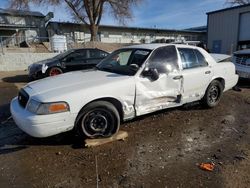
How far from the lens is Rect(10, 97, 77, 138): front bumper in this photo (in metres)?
3.58

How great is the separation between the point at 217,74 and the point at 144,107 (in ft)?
7.75

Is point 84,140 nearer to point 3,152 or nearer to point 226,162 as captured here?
point 3,152

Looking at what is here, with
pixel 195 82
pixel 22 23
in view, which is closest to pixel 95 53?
pixel 195 82

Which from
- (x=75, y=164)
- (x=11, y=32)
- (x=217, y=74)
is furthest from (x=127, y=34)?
(x=75, y=164)

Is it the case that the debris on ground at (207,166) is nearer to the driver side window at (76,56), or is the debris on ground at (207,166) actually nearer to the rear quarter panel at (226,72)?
the rear quarter panel at (226,72)

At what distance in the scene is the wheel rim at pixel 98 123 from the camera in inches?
157

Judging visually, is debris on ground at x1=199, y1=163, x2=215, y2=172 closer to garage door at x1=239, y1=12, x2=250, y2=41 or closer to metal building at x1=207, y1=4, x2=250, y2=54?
metal building at x1=207, y1=4, x2=250, y2=54

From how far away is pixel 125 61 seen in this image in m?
5.12

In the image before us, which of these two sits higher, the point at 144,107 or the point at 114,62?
the point at 114,62

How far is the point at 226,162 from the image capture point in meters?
3.54

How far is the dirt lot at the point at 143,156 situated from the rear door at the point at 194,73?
60cm

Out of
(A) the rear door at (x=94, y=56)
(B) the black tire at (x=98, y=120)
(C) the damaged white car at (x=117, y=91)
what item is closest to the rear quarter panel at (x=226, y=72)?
(C) the damaged white car at (x=117, y=91)

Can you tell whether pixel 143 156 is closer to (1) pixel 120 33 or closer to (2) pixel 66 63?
(2) pixel 66 63

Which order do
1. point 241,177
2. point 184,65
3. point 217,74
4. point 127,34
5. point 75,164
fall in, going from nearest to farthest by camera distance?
point 241,177 → point 75,164 → point 184,65 → point 217,74 → point 127,34
